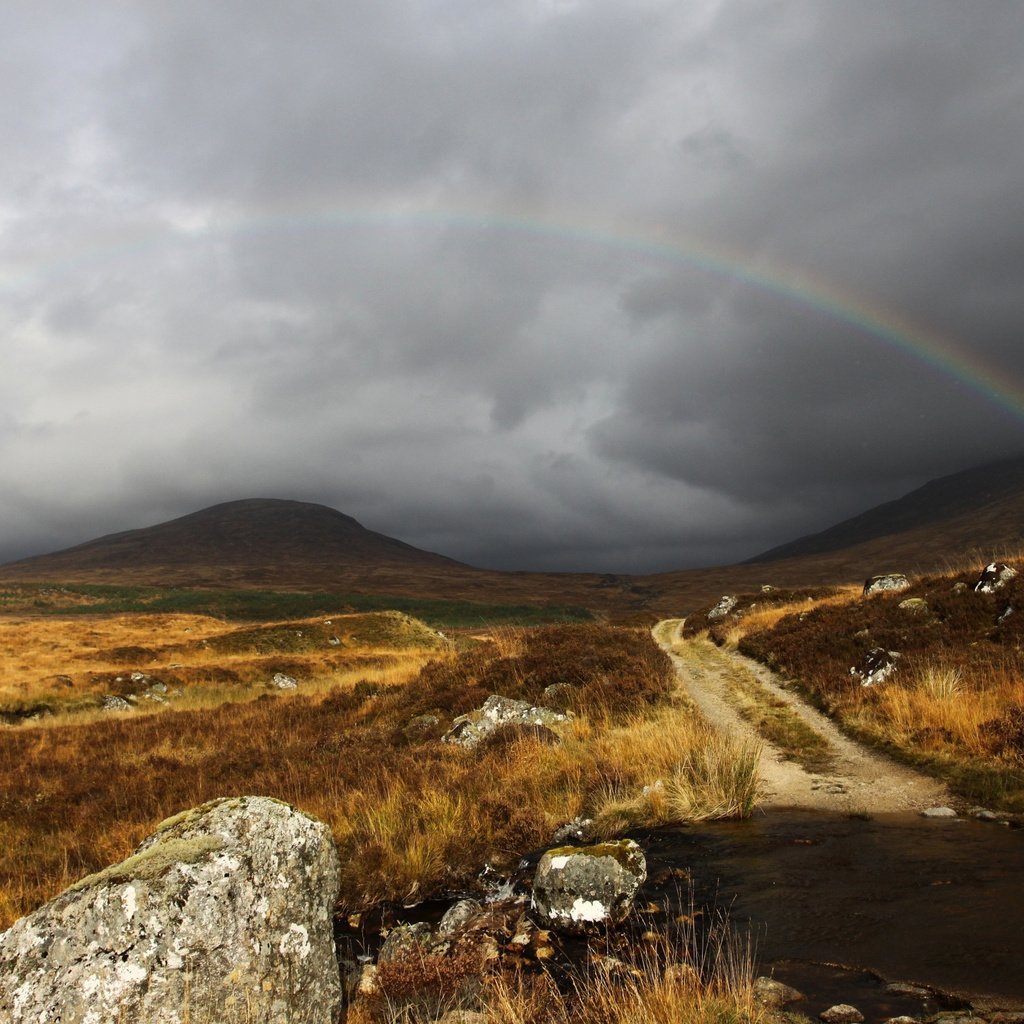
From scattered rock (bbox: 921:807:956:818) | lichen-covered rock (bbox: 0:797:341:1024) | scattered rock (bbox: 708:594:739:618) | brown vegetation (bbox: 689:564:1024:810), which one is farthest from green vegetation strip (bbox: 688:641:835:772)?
scattered rock (bbox: 708:594:739:618)

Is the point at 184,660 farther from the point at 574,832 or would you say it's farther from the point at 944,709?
the point at 944,709

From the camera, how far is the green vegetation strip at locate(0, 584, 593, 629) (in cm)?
10506

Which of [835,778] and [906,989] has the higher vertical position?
[906,989]

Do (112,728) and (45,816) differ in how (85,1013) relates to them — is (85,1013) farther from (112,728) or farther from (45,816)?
(112,728)

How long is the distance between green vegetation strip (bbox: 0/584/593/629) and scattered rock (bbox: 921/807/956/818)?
297 feet

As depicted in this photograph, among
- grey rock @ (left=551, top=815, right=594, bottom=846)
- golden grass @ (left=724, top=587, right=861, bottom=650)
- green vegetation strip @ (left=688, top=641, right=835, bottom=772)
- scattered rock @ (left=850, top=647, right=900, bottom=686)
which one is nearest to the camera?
grey rock @ (left=551, top=815, right=594, bottom=846)

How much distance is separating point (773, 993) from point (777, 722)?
11316mm

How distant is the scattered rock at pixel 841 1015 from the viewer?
4.07 meters

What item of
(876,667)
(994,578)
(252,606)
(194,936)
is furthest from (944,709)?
(252,606)

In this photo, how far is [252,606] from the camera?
110m

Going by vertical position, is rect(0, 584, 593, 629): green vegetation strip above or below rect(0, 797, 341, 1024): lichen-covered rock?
below

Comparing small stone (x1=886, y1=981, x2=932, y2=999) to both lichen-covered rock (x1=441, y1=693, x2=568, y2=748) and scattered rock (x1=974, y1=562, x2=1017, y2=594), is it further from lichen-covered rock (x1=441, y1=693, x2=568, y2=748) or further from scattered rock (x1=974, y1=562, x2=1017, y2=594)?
scattered rock (x1=974, y1=562, x2=1017, y2=594)

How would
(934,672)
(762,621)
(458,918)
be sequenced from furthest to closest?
1. (762,621)
2. (934,672)
3. (458,918)

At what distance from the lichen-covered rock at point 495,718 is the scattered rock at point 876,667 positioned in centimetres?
770
